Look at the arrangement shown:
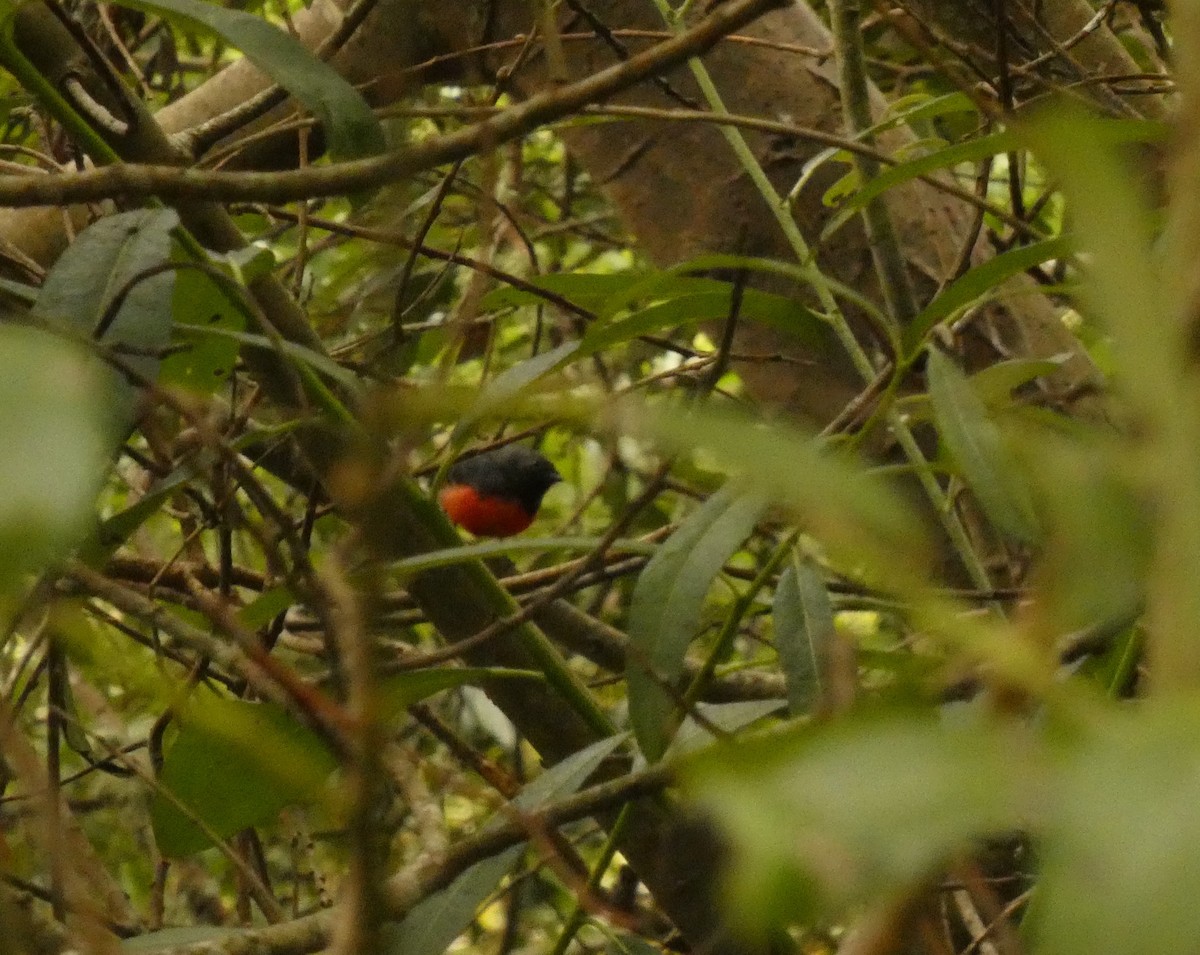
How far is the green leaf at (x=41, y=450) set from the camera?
261 mm

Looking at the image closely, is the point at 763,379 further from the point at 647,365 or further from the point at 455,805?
the point at 455,805

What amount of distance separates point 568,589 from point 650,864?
394mm

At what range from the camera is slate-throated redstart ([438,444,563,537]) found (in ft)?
12.3

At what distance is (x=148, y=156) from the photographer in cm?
107

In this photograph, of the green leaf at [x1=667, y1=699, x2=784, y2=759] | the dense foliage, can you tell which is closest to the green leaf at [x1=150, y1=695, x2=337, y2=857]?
the dense foliage

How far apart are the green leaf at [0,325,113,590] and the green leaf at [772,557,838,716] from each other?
0.78 m

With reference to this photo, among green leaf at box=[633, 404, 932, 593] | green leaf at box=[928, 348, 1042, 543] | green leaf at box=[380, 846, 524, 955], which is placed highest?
green leaf at box=[633, 404, 932, 593]

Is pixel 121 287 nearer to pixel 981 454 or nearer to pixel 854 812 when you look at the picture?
pixel 981 454

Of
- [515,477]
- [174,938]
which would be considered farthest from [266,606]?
[515,477]

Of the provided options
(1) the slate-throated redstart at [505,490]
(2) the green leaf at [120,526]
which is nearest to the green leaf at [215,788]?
(2) the green leaf at [120,526]

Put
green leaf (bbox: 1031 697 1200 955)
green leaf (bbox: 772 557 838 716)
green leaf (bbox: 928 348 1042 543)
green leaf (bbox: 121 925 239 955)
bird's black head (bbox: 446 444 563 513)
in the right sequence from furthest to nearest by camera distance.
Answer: bird's black head (bbox: 446 444 563 513), green leaf (bbox: 772 557 838 716), green leaf (bbox: 121 925 239 955), green leaf (bbox: 928 348 1042 543), green leaf (bbox: 1031 697 1200 955)

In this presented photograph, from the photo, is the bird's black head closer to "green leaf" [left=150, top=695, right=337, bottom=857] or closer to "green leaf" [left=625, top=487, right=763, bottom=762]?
"green leaf" [left=150, top=695, right=337, bottom=857]

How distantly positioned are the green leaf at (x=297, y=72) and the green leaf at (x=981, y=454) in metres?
0.40

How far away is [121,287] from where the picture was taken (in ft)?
2.77
